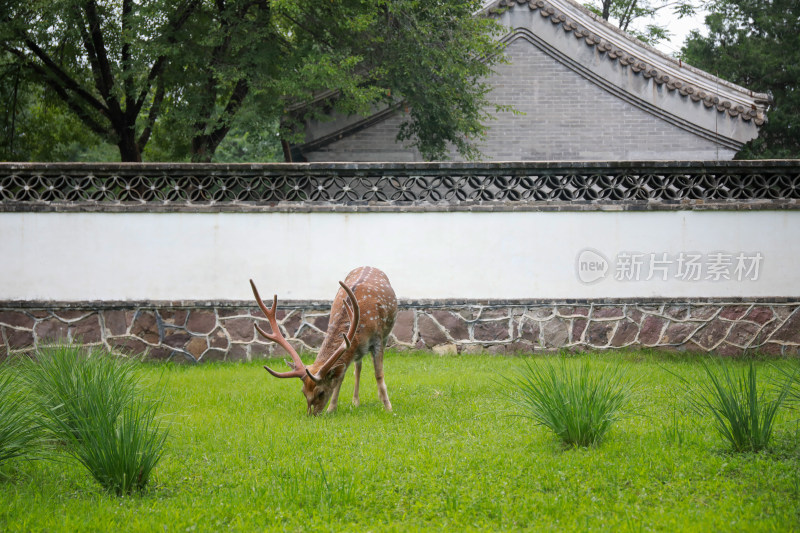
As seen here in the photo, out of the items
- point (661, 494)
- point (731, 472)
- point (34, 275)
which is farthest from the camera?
point (34, 275)

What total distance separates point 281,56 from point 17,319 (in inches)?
251

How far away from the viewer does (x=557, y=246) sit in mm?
10094

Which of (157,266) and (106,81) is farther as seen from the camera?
(106,81)

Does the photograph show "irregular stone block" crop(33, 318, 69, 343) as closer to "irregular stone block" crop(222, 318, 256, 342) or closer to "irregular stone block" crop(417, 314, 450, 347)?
"irregular stone block" crop(222, 318, 256, 342)

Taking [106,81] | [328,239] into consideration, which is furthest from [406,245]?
[106,81]

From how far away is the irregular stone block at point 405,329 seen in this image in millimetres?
10109

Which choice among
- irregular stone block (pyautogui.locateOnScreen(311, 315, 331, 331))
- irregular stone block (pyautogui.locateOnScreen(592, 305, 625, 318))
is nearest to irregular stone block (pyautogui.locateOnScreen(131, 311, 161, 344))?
irregular stone block (pyautogui.locateOnScreen(311, 315, 331, 331))

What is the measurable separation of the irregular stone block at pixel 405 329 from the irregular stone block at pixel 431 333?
0.12 metres

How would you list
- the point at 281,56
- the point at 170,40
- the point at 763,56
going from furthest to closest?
the point at 763,56, the point at 170,40, the point at 281,56

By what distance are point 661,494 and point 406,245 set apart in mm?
6075

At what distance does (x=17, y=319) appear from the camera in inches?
389

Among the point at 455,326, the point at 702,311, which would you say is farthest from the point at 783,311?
the point at 455,326

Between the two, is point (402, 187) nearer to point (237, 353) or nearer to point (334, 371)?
point (237, 353)

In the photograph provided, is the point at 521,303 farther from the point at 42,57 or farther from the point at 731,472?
the point at 42,57
